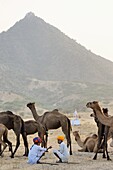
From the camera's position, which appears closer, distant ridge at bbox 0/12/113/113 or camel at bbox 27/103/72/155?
camel at bbox 27/103/72/155

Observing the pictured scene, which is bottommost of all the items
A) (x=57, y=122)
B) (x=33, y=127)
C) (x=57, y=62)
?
(x=33, y=127)

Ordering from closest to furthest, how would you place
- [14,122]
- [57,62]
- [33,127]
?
[14,122] < [33,127] < [57,62]

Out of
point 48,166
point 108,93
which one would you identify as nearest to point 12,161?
point 48,166

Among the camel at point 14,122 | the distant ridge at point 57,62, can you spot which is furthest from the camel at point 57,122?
the distant ridge at point 57,62

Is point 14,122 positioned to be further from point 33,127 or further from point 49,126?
point 49,126

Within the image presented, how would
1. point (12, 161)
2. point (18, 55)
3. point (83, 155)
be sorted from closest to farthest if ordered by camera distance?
point (12, 161) → point (83, 155) → point (18, 55)

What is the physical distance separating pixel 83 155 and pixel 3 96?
80278 mm

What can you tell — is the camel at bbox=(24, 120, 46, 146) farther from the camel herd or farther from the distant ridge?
the distant ridge

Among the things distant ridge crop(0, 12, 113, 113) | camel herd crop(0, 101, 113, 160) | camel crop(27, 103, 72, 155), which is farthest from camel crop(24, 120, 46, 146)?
distant ridge crop(0, 12, 113, 113)

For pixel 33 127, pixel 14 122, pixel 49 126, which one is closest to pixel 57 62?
pixel 49 126

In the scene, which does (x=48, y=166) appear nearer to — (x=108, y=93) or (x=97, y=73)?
(x=108, y=93)

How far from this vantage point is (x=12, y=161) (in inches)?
555

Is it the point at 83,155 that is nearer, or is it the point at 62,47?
the point at 83,155

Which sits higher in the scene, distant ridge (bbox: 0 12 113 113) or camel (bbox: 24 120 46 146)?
distant ridge (bbox: 0 12 113 113)
